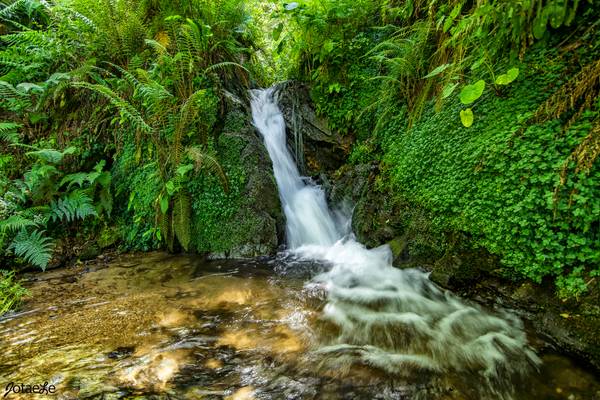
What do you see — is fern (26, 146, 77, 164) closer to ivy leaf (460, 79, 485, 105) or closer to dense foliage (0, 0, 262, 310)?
dense foliage (0, 0, 262, 310)

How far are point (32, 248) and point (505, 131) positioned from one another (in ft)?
19.7

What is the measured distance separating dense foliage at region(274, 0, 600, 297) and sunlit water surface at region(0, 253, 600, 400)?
3.04 feet

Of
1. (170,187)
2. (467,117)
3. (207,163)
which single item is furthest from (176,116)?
(467,117)

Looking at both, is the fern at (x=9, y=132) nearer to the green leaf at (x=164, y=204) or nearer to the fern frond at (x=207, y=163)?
the green leaf at (x=164, y=204)

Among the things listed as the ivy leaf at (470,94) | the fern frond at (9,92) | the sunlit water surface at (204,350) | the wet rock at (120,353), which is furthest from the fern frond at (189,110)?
the ivy leaf at (470,94)

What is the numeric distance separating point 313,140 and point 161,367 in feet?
14.9

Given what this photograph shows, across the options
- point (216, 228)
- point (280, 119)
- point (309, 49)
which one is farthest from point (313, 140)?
point (216, 228)

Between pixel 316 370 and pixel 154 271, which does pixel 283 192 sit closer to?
pixel 154 271

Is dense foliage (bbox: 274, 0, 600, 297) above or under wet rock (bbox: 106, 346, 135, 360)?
above

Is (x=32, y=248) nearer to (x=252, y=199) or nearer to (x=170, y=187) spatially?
(x=170, y=187)

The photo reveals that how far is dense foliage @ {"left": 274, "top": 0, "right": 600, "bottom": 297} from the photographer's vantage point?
2262 mm

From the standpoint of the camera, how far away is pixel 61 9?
5.24 metres

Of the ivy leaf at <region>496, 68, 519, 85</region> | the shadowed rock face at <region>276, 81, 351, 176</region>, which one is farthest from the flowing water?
the shadowed rock face at <region>276, 81, 351, 176</region>

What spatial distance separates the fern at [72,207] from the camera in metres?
4.70
